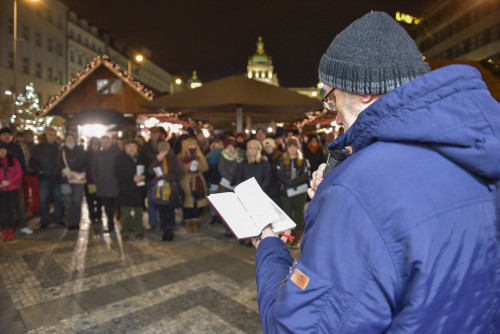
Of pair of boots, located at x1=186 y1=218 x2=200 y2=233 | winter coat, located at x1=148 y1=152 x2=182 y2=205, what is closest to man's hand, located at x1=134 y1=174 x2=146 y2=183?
winter coat, located at x1=148 y1=152 x2=182 y2=205

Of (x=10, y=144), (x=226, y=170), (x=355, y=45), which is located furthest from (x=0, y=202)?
(x=355, y=45)

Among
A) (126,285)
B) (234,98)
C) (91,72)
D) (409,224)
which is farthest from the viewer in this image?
(91,72)

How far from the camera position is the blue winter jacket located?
1020 mm

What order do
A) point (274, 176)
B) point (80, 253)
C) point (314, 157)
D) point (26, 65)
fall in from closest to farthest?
point (80, 253)
point (274, 176)
point (314, 157)
point (26, 65)

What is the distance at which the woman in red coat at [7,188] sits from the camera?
7.54m

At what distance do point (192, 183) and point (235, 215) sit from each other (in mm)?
6835

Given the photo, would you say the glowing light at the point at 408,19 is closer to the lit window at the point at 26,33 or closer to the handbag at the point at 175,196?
the handbag at the point at 175,196

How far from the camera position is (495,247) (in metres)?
1.16

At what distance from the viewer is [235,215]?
1751 mm

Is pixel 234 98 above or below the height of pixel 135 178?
above

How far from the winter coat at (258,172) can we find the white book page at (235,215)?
18.6 ft

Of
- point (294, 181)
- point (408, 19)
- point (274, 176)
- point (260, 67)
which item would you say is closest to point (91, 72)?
point (274, 176)

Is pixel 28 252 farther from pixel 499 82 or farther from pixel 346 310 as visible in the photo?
pixel 499 82

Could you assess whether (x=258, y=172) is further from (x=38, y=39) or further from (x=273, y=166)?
(x=38, y=39)
